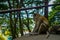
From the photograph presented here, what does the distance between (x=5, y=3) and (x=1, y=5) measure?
301mm

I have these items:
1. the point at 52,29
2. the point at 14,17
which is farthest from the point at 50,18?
the point at 52,29

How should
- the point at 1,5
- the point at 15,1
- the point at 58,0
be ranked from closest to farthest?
the point at 1,5 → the point at 58,0 → the point at 15,1

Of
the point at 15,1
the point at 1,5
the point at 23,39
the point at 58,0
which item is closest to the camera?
the point at 23,39

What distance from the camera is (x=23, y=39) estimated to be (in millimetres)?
1945

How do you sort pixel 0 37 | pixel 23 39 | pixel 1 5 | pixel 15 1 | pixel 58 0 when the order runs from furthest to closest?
pixel 15 1, pixel 58 0, pixel 1 5, pixel 23 39, pixel 0 37

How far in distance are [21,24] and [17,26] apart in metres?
0.24

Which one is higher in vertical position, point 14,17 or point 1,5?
point 1,5

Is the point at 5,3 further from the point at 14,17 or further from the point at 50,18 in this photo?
the point at 50,18

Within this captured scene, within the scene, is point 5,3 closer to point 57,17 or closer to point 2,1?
point 2,1

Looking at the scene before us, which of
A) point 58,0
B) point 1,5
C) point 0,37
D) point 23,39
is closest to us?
point 0,37

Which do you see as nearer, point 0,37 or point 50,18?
point 0,37

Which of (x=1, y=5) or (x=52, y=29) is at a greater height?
(x=1, y=5)

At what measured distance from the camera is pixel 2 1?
4.25 metres

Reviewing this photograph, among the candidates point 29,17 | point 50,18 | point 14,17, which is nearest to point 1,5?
point 14,17
